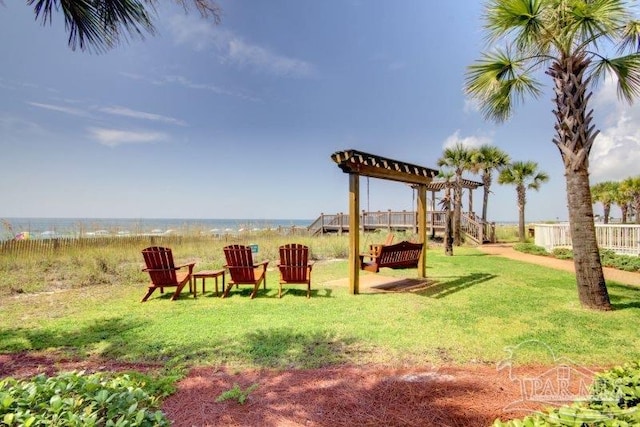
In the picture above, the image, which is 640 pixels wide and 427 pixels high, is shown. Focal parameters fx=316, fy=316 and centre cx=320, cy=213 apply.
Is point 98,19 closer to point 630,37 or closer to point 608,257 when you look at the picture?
point 630,37

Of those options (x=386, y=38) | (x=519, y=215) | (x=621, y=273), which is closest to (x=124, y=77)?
(x=386, y=38)

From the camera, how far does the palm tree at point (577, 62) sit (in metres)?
5.14

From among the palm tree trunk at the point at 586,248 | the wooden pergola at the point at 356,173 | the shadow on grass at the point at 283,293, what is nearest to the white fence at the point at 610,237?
the palm tree trunk at the point at 586,248

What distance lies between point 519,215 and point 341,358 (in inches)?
811

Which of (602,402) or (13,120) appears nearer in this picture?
(602,402)

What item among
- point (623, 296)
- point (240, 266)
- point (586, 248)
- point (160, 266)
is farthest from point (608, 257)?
point (160, 266)

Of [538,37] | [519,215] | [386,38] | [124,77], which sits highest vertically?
[386,38]

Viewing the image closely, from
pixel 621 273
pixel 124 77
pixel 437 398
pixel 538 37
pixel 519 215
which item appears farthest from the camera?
pixel 519 215

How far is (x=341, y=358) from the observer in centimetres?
364

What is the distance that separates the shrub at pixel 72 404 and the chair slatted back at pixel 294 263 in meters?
4.79

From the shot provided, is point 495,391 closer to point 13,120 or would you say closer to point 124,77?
point 124,77

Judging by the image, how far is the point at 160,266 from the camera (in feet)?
21.4

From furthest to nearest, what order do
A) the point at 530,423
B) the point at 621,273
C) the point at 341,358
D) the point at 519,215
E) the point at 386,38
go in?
the point at 519,215, the point at 386,38, the point at 621,273, the point at 341,358, the point at 530,423

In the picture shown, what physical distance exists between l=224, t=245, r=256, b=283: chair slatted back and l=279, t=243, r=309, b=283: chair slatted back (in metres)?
0.71
